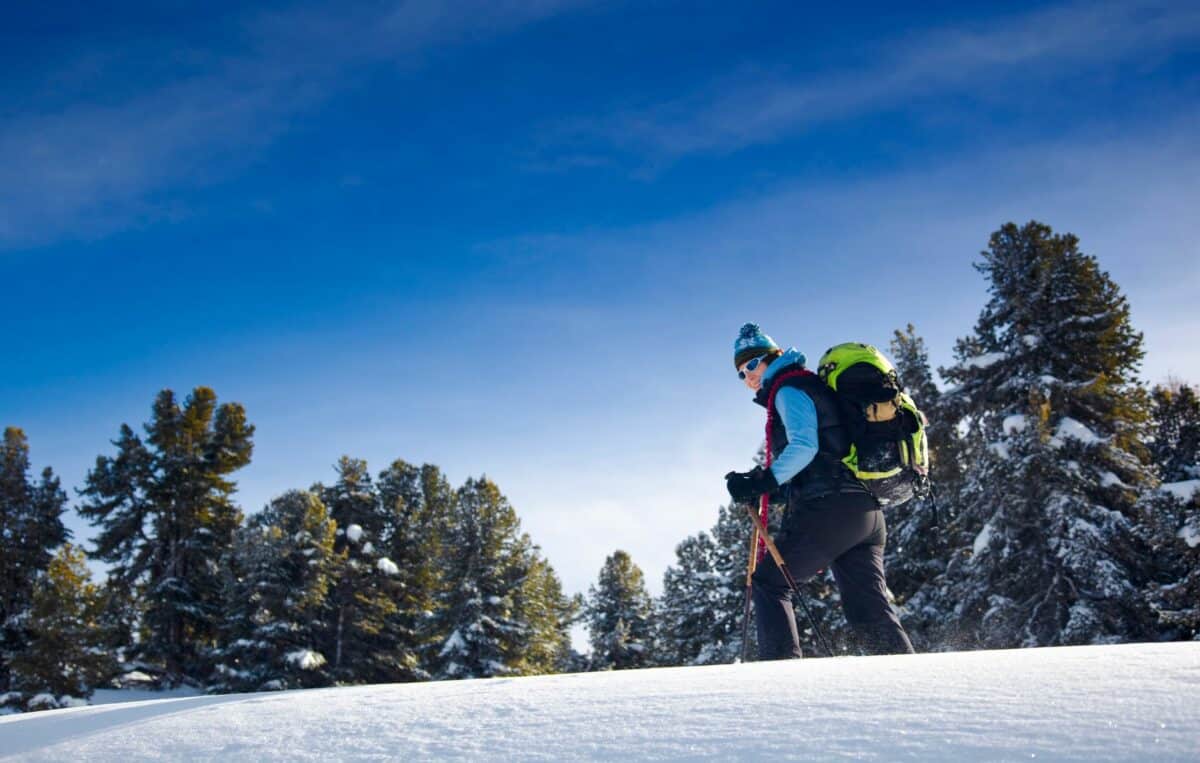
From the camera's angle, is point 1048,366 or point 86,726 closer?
point 86,726

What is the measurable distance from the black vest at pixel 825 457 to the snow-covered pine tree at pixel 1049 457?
13660mm

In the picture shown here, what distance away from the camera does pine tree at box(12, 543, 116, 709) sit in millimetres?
24328

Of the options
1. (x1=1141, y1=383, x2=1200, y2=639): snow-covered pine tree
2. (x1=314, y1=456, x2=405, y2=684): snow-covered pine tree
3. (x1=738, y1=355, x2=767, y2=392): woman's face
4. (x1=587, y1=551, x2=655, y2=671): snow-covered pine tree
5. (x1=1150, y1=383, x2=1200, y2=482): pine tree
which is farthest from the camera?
(x1=587, y1=551, x2=655, y2=671): snow-covered pine tree

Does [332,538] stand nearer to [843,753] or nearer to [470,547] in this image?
[470,547]

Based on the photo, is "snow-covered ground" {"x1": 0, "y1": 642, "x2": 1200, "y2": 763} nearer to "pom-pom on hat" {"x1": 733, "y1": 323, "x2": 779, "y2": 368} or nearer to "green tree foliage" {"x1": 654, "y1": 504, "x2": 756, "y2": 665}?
"pom-pom on hat" {"x1": 733, "y1": 323, "x2": 779, "y2": 368}

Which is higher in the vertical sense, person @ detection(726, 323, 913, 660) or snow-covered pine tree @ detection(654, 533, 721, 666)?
person @ detection(726, 323, 913, 660)

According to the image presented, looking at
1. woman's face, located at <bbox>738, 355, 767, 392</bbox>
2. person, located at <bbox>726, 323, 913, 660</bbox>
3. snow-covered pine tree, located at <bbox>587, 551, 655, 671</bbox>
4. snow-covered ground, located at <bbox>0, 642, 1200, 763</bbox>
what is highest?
woman's face, located at <bbox>738, 355, 767, 392</bbox>

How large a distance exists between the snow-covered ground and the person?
1081 mm

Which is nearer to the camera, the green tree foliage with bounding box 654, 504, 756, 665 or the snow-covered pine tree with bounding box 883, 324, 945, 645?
the snow-covered pine tree with bounding box 883, 324, 945, 645

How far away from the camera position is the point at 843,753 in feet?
5.49

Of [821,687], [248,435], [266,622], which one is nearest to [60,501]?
[248,435]

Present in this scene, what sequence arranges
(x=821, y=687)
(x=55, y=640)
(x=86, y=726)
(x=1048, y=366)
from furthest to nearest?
(x=55, y=640) → (x=1048, y=366) → (x=86, y=726) → (x=821, y=687)

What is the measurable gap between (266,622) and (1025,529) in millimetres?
23520

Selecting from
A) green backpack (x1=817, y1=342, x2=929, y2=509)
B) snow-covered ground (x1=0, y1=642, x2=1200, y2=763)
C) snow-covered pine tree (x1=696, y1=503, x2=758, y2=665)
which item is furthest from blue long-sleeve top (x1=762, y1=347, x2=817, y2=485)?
snow-covered pine tree (x1=696, y1=503, x2=758, y2=665)
